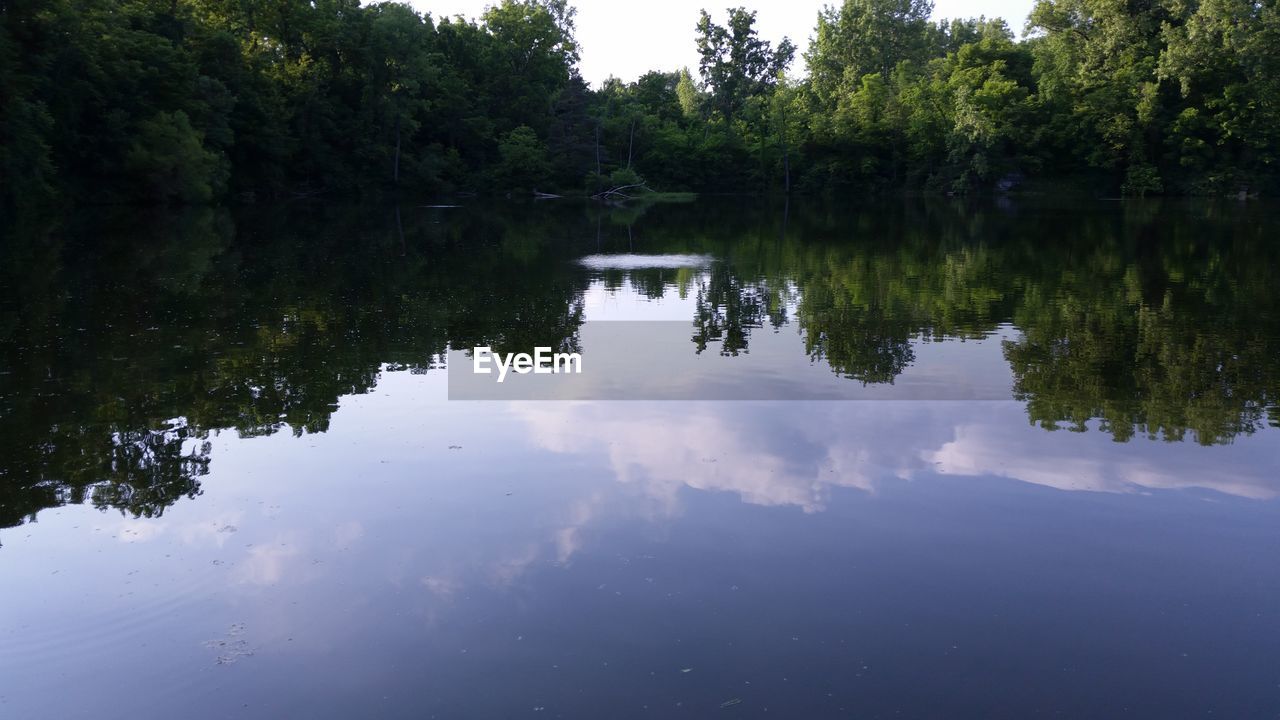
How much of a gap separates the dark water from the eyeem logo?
22.0 inches

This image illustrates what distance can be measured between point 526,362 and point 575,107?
61.1m

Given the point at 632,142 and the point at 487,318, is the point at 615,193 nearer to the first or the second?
the point at 632,142

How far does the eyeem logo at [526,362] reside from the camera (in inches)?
472

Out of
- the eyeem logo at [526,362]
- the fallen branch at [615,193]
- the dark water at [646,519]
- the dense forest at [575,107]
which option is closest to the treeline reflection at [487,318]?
the dark water at [646,519]

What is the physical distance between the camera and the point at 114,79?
44750 mm

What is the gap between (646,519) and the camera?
23.3 feet

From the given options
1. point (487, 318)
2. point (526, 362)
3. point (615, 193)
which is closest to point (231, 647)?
point (526, 362)

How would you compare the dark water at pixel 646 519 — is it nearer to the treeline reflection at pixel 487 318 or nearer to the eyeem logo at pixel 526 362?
the treeline reflection at pixel 487 318

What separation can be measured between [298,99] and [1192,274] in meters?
53.6

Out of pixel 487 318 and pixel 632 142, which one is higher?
pixel 632 142

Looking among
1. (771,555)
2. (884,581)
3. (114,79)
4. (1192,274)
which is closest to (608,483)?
(771,555)

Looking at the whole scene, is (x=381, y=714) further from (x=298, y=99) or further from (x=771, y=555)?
(x=298, y=99)

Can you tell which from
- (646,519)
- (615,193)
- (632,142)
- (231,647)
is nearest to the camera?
(231,647)

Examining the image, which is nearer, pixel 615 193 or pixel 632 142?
pixel 615 193
